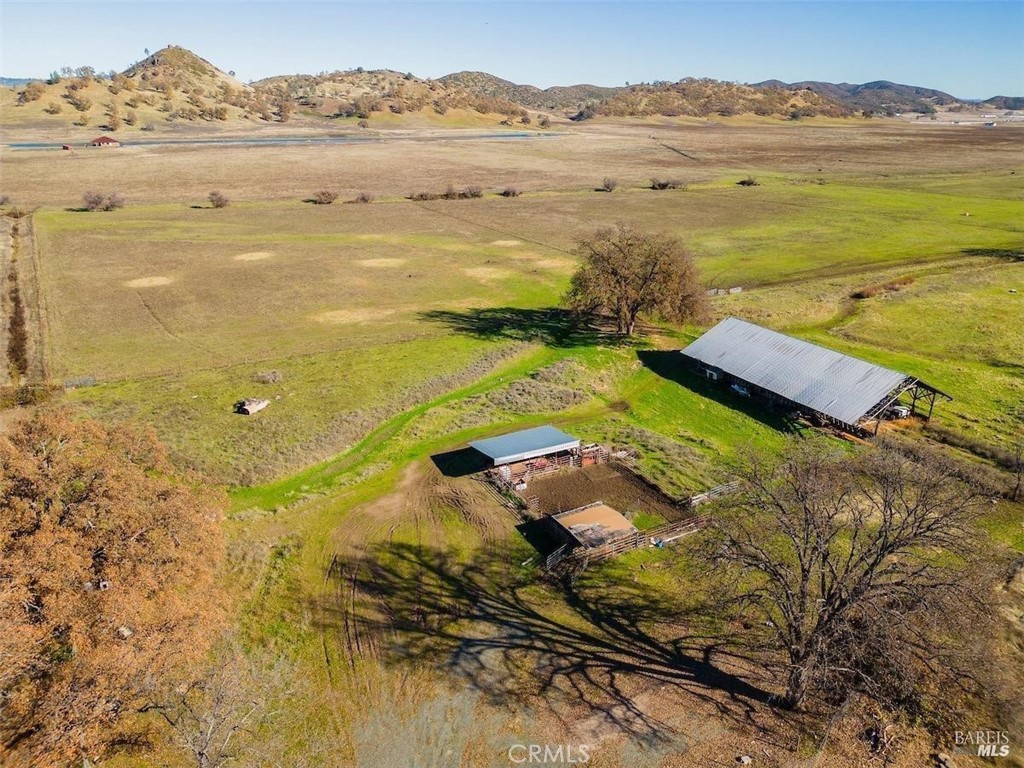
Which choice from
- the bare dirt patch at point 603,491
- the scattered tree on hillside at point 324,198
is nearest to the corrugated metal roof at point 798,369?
the bare dirt patch at point 603,491

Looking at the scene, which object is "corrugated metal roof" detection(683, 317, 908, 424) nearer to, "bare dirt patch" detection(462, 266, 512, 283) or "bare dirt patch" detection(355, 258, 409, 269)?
"bare dirt patch" detection(462, 266, 512, 283)

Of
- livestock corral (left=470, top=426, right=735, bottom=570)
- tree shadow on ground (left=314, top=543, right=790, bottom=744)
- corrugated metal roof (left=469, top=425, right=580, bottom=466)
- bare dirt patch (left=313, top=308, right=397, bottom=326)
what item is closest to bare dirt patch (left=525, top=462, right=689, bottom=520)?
livestock corral (left=470, top=426, right=735, bottom=570)

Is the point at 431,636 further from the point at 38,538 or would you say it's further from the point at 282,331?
the point at 282,331

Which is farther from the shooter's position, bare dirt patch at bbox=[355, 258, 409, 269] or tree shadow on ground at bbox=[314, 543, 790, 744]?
bare dirt patch at bbox=[355, 258, 409, 269]

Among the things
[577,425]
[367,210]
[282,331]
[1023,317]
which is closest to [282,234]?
[367,210]

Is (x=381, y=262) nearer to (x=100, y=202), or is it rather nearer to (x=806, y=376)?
(x=806, y=376)

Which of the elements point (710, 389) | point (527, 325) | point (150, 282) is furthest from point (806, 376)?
point (150, 282)
